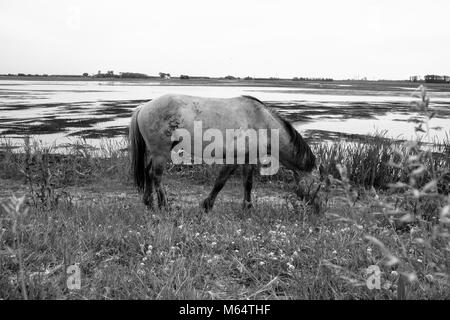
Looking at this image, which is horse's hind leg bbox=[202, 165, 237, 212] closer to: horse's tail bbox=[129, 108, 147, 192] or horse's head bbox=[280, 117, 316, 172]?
horse's head bbox=[280, 117, 316, 172]

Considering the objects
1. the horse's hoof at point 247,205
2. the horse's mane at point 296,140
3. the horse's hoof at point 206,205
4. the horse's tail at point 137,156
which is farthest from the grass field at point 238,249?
the horse's tail at point 137,156

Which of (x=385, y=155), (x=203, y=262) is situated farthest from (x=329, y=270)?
(x=385, y=155)

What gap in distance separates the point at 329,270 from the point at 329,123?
16.4 metres

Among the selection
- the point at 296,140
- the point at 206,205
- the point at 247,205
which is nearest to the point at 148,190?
the point at 206,205

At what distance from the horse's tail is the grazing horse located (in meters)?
0.16

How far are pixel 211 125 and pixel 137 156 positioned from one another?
1.38 metres

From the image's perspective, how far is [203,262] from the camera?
3.55 meters

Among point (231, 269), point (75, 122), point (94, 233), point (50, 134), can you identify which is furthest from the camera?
point (75, 122)

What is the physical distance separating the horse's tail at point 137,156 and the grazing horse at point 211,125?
0.54ft

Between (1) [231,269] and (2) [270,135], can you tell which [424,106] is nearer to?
(1) [231,269]

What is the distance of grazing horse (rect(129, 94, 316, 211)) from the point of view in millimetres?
6156

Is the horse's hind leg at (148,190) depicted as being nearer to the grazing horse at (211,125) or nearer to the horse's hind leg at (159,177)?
the grazing horse at (211,125)

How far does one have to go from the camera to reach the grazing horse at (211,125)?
6.16m

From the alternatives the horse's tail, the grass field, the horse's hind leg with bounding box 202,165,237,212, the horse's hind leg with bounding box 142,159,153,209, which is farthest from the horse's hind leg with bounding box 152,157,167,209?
the horse's hind leg with bounding box 202,165,237,212
